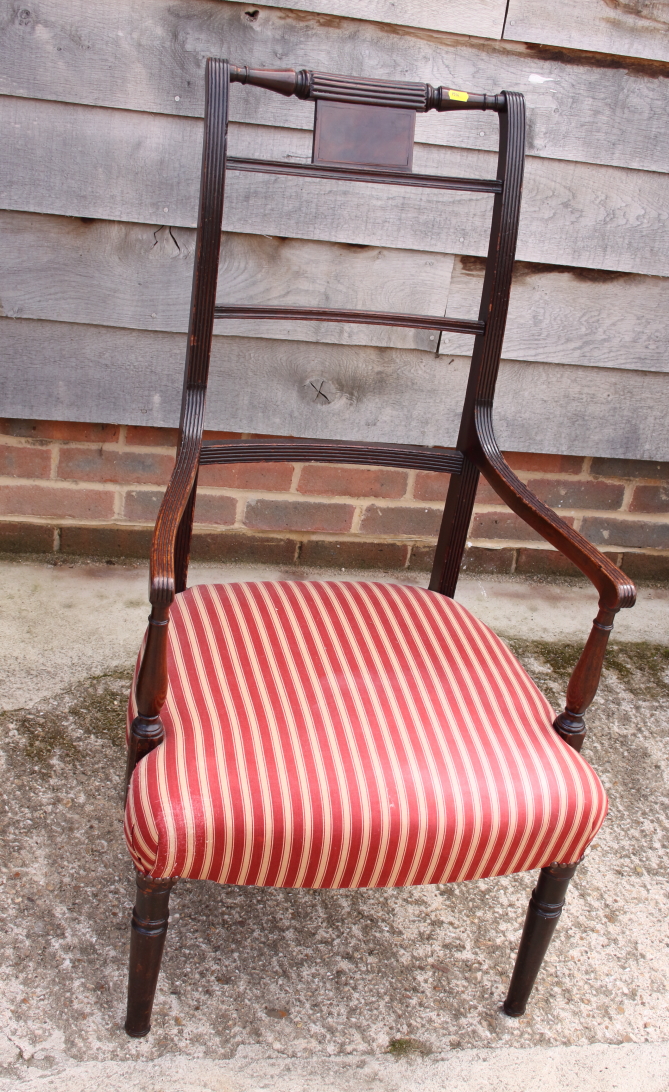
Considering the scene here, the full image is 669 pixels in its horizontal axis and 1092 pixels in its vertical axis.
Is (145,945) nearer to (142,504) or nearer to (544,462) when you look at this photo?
(142,504)

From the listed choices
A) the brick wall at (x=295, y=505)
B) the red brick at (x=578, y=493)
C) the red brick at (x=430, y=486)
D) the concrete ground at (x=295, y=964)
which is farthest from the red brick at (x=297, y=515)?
the concrete ground at (x=295, y=964)

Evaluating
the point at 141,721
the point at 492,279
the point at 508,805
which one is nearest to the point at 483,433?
the point at 492,279

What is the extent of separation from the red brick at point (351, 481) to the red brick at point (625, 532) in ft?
1.63

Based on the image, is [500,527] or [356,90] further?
[500,527]

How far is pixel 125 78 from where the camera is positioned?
165 cm

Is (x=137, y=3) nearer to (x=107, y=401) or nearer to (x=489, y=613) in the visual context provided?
(x=107, y=401)

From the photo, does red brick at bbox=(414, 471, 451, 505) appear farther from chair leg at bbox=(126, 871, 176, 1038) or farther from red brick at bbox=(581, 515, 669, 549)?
chair leg at bbox=(126, 871, 176, 1038)

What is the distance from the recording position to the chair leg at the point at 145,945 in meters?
1.04

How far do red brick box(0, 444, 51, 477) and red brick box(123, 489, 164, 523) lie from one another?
188mm

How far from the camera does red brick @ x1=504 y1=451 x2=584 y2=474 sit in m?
2.15

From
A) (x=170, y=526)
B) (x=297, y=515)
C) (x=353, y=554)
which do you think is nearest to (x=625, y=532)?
(x=353, y=554)

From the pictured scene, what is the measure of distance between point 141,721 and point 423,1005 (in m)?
0.62

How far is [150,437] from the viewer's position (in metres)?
2.03

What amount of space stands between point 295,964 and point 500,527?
1.24 m
